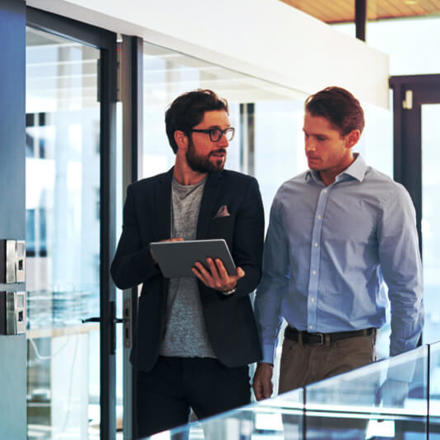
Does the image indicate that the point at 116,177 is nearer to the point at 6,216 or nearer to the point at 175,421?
the point at 6,216

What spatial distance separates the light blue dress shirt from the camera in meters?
2.85

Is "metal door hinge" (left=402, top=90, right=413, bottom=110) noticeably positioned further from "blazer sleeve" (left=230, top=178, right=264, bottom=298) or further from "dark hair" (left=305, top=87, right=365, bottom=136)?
"blazer sleeve" (left=230, top=178, right=264, bottom=298)

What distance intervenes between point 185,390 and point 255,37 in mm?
2410

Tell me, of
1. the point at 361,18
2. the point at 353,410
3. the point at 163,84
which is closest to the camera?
the point at 353,410

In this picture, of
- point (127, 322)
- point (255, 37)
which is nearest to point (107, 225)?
point (127, 322)

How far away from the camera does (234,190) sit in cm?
294

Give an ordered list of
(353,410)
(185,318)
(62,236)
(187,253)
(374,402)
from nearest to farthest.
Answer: (353,410), (374,402), (187,253), (185,318), (62,236)

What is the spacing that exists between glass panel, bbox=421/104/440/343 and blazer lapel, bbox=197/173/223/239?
401cm

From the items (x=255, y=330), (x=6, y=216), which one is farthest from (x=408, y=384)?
(x=6, y=216)

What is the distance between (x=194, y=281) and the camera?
2879 mm

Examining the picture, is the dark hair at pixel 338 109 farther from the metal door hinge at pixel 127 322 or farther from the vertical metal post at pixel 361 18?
the vertical metal post at pixel 361 18

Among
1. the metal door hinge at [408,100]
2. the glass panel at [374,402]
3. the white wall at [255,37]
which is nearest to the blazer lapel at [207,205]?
the glass panel at [374,402]

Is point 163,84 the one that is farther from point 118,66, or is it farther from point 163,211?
point 163,211

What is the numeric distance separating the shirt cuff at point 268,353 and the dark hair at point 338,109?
802mm
